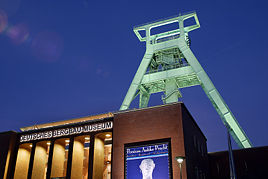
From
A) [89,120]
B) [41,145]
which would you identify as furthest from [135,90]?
[41,145]

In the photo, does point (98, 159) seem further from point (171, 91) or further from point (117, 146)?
point (171, 91)

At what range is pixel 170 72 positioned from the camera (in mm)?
35750

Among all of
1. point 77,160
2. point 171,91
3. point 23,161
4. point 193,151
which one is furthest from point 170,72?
point 23,161

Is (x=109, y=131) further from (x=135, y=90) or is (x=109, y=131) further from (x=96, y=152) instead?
A: (x=135, y=90)

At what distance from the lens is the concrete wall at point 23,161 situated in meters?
28.2

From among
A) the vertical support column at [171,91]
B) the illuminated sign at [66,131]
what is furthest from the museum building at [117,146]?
the vertical support column at [171,91]

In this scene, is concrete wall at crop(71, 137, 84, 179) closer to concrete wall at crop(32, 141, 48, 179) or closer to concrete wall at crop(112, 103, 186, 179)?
concrete wall at crop(32, 141, 48, 179)

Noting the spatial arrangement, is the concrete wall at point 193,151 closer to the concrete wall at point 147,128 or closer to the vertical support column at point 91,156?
the concrete wall at point 147,128

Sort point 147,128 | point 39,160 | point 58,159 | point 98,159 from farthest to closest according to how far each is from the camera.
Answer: point 39,160
point 58,159
point 98,159
point 147,128

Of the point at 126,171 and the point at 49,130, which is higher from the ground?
the point at 49,130

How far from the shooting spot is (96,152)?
26031mm

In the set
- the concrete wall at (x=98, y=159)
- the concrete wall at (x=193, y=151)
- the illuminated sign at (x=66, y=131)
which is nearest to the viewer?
the concrete wall at (x=193, y=151)

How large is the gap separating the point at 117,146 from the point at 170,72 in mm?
14086

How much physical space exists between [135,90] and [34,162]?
537 inches
